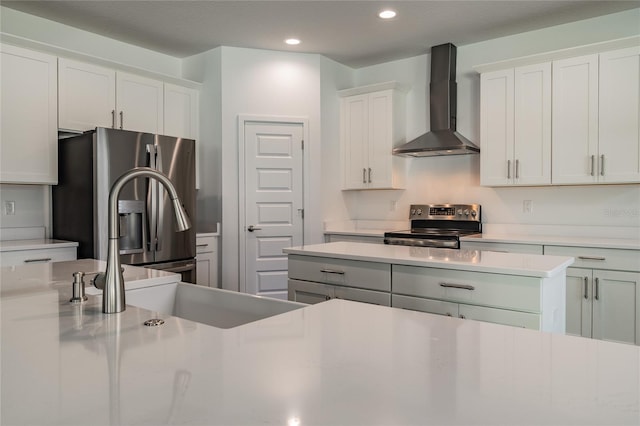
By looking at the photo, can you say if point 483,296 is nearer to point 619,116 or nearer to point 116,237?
point 116,237

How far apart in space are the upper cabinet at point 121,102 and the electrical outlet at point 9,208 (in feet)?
2.29

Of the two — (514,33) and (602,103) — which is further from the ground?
(514,33)

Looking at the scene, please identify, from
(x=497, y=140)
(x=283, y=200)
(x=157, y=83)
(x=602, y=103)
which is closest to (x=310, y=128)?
(x=283, y=200)

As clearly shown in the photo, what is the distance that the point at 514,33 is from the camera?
4.17 meters

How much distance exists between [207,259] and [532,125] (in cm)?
307

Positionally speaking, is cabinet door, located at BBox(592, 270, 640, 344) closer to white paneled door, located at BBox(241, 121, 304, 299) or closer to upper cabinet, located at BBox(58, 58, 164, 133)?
white paneled door, located at BBox(241, 121, 304, 299)

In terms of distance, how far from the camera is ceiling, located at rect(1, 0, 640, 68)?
11.6ft

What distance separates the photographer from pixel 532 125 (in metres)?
3.81

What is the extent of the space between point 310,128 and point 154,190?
173 centimetres

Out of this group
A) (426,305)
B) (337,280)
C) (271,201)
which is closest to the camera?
(426,305)

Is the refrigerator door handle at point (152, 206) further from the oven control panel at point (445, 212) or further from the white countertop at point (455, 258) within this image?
the oven control panel at point (445, 212)

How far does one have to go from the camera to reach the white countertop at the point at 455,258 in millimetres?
1975

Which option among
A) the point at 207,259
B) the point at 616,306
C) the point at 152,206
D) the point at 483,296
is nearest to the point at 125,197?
the point at 152,206

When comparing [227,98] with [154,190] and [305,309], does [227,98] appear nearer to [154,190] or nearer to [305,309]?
[154,190]
